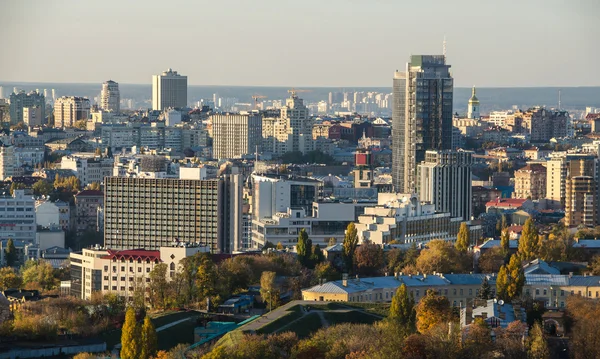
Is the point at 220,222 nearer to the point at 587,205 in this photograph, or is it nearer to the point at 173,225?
the point at 173,225

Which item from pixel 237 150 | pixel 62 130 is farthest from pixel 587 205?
pixel 62 130

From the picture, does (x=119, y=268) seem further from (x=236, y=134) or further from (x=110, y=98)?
(x=110, y=98)

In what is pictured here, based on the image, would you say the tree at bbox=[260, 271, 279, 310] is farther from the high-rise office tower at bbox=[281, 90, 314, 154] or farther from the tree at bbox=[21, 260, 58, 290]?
the high-rise office tower at bbox=[281, 90, 314, 154]

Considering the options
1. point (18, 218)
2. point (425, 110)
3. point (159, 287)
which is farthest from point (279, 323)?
point (425, 110)

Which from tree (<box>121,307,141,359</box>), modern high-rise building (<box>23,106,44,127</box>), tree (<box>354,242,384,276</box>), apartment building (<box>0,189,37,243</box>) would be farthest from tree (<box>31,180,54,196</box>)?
Answer: modern high-rise building (<box>23,106,44,127</box>)

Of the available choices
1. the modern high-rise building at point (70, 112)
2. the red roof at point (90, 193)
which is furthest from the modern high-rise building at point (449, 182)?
the modern high-rise building at point (70, 112)

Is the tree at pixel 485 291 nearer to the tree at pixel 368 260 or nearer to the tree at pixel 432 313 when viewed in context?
the tree at pixel 432 313
